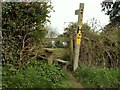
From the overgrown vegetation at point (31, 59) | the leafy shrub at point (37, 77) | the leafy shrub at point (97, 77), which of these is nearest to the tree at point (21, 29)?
the overgrown vegetation at point (31, 59)

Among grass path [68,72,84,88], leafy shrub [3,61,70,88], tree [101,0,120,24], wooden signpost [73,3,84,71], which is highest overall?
tree [101,0,120,24]

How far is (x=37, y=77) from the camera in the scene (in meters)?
6.91

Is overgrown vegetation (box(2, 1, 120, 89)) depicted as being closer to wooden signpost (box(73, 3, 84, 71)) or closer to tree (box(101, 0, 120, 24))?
wooden signpost (box(73, 3, 84, 71))

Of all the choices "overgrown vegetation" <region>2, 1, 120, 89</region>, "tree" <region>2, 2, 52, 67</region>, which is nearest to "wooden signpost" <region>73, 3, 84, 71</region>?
"overgrown vegetation" <region>2, 1, 120, 89</region>

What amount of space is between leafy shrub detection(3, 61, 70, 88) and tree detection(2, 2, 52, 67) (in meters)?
0.37

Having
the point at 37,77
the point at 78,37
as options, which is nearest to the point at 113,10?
the point at 78,37

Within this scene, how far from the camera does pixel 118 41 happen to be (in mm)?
8922

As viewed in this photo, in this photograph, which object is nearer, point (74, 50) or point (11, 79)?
point (11, 79)

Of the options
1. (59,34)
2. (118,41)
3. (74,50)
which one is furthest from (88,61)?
(59,34)

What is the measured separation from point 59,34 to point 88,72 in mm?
2628

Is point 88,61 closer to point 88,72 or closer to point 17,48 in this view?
point 88,72

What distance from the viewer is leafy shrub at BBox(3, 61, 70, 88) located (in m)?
6.51

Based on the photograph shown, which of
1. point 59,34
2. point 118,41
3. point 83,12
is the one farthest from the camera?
point 59,34

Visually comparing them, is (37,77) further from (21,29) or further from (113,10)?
(113,10)
